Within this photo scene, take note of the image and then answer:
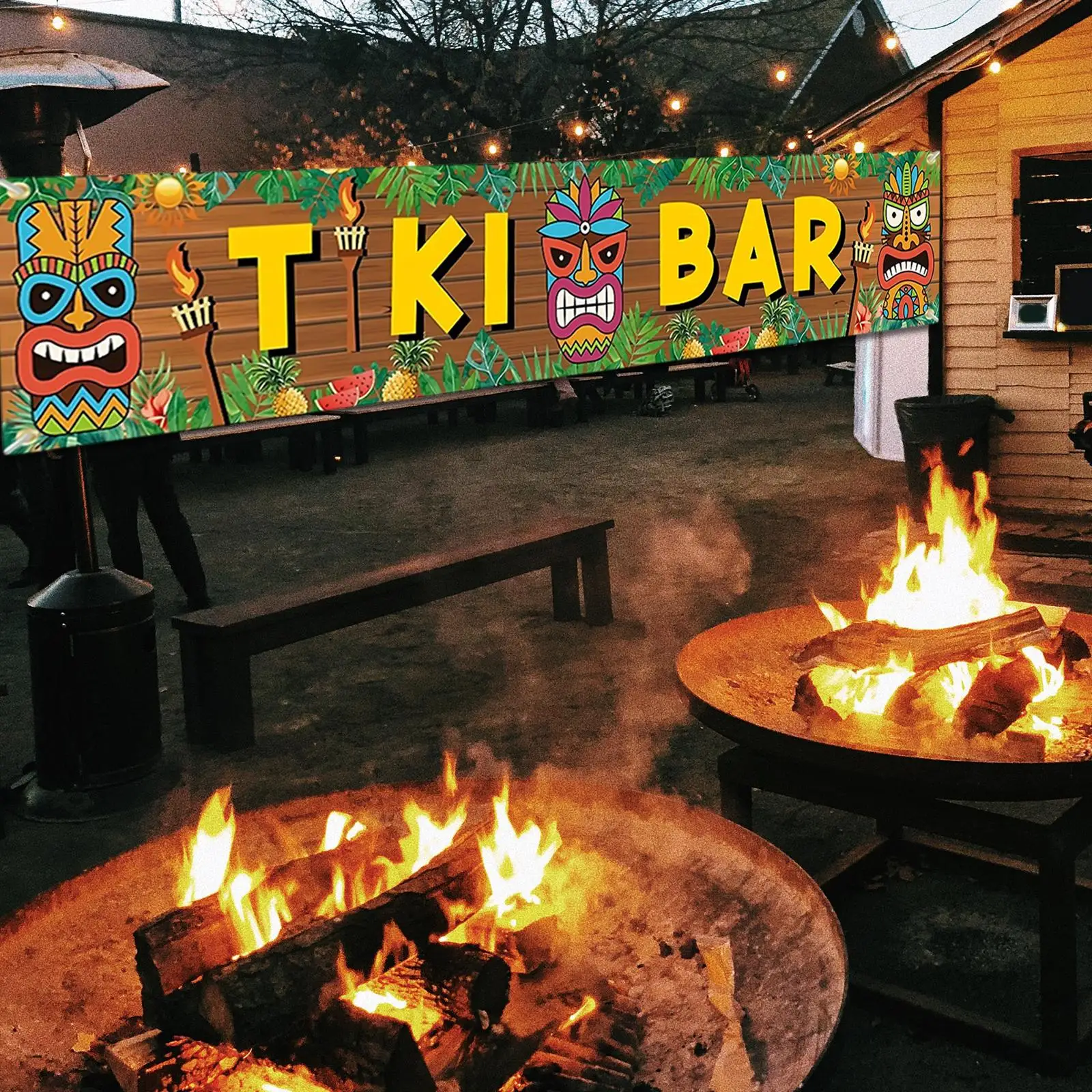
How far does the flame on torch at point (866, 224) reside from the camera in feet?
15.1

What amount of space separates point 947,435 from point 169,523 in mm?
6129

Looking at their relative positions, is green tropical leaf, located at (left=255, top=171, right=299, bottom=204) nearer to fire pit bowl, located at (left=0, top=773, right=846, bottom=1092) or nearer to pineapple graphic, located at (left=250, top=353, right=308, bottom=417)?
pineapple graphic, located at (left=250, top=353, right=308, bottom=417)

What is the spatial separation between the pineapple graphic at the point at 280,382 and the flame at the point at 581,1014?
1.45 meters

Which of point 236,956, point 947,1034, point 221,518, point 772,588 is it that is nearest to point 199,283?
point 236,956

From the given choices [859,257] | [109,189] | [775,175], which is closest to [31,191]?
[109,189]

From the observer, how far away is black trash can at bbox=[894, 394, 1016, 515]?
419 inches

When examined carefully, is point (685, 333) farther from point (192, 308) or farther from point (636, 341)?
point (192, 308)

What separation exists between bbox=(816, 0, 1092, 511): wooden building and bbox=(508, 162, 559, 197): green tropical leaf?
7.47 metres

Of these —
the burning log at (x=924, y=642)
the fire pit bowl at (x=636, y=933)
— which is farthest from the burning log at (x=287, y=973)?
the burning log at (x=924, y=642)

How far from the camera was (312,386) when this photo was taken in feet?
10.3

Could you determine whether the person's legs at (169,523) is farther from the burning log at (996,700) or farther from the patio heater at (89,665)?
the burning log at (996,700)

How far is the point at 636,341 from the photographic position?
3.92 metres

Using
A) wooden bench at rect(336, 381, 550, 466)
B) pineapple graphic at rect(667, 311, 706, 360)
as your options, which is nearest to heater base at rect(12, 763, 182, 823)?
pineapple graphic at rect(667, 311, 706, 360)

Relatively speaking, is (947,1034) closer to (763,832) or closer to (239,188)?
(763,832)
